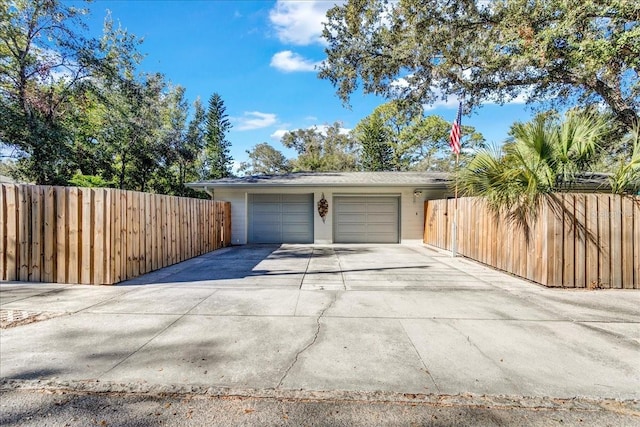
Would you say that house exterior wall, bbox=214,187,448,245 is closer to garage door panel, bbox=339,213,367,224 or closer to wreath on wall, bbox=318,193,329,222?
wreath on wall, bbox=318,193,329,222

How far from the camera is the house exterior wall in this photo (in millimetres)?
12273

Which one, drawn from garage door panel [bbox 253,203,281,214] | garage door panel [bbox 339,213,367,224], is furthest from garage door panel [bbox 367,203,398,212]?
garage door panel [bbox 253,203,281,214]

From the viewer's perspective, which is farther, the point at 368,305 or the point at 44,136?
the point at 44,136

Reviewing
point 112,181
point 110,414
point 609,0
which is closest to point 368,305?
point 110,414

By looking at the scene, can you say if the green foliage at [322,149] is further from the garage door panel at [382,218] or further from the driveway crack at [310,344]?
the driveway crack at [310,344]

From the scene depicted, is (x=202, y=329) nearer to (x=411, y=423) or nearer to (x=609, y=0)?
(x=411, y=423)

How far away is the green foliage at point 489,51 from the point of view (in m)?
7.01

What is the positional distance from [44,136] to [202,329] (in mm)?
11017

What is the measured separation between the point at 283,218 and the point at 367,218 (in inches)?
134

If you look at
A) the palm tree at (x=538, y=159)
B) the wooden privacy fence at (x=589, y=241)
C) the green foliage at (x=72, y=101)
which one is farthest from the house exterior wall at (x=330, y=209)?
the wooden privacy fence at (x=589, y=241)

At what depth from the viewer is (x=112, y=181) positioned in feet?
52.9

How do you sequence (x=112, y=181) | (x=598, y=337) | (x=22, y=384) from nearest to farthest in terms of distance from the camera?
(x=22, y=384)
(x=598, y=337)
(x=112, y=181)

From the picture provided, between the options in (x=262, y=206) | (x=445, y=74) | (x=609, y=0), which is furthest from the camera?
(x=262, y=206)

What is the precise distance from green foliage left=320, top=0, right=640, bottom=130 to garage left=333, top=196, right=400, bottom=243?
3941 mm
